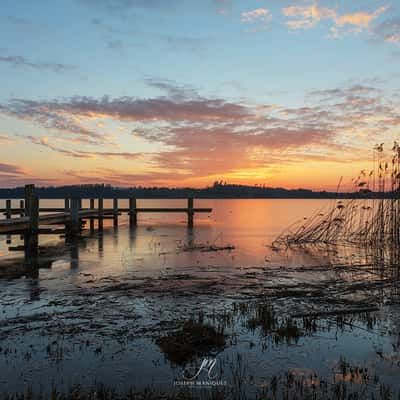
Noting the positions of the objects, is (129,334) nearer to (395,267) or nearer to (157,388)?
(157,388)

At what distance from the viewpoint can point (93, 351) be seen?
5.86m

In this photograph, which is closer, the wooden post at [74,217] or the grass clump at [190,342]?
the grass clump at [190,342]

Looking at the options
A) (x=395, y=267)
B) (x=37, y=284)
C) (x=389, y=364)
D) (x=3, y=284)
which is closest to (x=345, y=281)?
(x=395, y=267)

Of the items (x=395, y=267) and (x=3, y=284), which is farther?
(x=395, y=267)

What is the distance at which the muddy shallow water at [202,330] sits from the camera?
502 centimetres

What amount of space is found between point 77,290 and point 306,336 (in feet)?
19.9

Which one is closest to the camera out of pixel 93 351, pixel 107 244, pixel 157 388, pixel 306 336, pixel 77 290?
pixel 157 388
